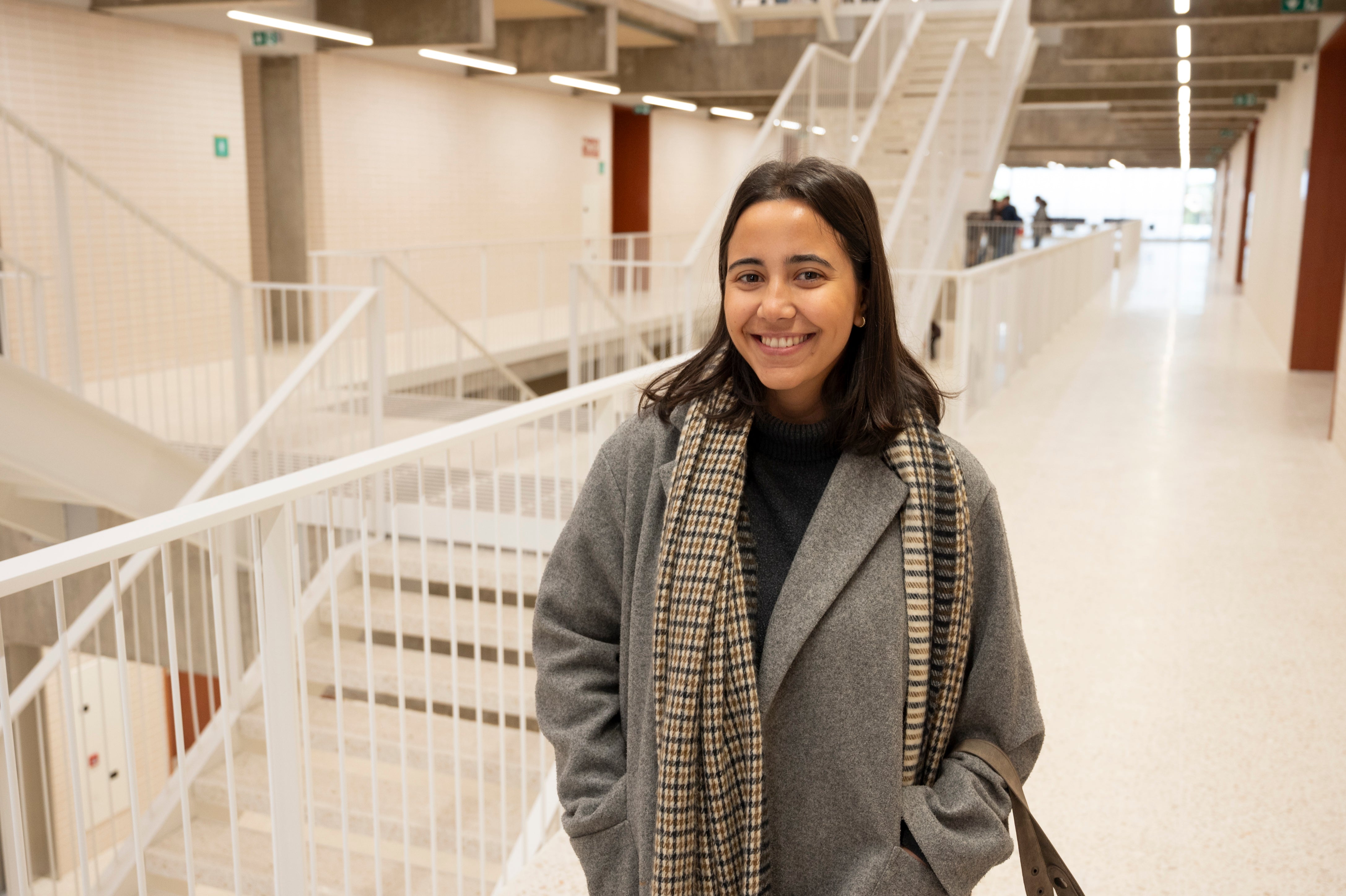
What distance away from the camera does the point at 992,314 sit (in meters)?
8.34

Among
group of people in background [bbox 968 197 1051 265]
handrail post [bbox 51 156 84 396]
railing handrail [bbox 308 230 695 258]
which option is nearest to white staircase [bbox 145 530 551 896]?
handrail post [bbox 51 156 84 396]

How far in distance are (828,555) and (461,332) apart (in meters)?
7.95

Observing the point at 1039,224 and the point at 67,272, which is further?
the point at 1039,224

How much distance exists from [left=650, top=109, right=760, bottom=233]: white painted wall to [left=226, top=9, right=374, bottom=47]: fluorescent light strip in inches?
361

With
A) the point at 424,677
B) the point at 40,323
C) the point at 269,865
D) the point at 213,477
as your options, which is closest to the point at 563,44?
the point at 40,323

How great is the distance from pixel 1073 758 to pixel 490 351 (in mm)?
8584

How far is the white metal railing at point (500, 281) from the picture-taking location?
11055 millimetres

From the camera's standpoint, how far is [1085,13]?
917cm

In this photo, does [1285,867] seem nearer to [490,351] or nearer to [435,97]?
[490,351]

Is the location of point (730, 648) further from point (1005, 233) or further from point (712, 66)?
point (1005, 233)

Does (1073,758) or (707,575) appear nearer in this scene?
(707,575)

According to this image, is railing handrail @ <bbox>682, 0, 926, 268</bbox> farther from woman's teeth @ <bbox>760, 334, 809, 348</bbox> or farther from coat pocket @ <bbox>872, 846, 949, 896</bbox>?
coat pocket @ <bbox>872, 846, 949, 896</bbox>

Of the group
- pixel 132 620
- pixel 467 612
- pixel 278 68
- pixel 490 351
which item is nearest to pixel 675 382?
pixel 467 612

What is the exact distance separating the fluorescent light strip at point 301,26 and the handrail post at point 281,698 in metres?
8.05
